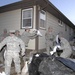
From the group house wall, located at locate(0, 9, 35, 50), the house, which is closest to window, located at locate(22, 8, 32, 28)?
the house

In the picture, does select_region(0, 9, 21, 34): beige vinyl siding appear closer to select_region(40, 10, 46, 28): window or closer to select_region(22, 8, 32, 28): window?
select_region(22, 8, 32, 28): window

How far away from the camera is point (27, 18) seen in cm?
989

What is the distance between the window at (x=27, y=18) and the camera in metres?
9.77

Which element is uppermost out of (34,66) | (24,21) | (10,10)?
(10,10)

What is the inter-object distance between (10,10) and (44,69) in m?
8.31

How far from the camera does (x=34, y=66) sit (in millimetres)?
3756

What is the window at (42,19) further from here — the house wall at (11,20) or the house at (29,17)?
the house wall at (11,20)

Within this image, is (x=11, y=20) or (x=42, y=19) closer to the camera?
(x=42, y=19)

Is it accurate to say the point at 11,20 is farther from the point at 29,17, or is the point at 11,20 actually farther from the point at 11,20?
the point at 29,17

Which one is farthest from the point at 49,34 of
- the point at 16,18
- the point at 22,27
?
the point at 16,18

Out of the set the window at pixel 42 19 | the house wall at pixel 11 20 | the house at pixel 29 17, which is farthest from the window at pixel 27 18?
the window at pixel 42 19

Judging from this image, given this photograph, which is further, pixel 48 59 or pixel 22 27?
pixel 22 27

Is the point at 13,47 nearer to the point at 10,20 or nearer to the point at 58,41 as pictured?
the point at 58,41

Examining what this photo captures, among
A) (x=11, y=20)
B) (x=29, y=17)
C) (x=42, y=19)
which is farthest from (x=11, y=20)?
(x=42, y=19)
